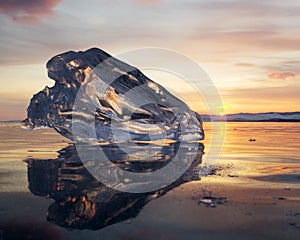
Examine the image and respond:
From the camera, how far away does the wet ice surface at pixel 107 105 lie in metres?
12.9

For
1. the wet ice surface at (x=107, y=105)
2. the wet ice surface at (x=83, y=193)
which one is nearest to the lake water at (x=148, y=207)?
the wet ice surface at (x=83, y=193)

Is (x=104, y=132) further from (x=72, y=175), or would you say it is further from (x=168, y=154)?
(x=72, y=175)

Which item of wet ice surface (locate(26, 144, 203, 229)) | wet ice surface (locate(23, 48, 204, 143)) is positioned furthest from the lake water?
wet ice surface (locate(23, 48, 204, 143))

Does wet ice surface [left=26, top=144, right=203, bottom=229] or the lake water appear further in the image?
wet ice surface [left=26, top=144, right=203, bottom=229]

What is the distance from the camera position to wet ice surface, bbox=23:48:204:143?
12.9 metres

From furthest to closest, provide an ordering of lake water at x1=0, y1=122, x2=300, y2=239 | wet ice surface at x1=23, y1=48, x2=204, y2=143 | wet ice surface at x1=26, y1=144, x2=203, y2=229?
wet ice surface at x1=23, y1=48, x2=204, y2=143 < wet ice surface at x1=26, y1=144, x2=203, y2=229 < lake water at x1=0, y1=122, x2=300, y2=239

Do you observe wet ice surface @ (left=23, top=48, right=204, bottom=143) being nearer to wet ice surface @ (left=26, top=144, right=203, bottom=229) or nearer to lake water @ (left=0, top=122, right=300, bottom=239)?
wet ice surface @ (left=26, top=144, right=203, bottom=229)

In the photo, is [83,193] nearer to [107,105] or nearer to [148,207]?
[148,207]

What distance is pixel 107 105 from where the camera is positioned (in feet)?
42.5

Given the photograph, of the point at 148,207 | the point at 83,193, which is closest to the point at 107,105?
the point at 83,193

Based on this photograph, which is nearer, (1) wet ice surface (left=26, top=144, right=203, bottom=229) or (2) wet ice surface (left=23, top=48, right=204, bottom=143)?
(1) wet ice surface (left=26, top=144, right=203, bottom=229)

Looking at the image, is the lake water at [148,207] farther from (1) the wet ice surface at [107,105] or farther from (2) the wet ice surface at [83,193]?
(1) the wet ice surface at [107,105]

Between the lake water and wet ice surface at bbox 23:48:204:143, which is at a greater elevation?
wet ice surface at bbox 23:48:204:143

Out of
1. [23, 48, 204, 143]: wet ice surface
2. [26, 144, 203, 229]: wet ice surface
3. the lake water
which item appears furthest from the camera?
[23, 48, 204, 143]: wet ice surface
